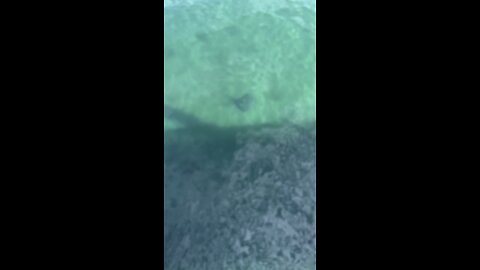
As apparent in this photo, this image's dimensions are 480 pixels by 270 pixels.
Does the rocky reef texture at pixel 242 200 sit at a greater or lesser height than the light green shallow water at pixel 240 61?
lesser

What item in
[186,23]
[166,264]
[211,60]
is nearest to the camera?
[166,264]

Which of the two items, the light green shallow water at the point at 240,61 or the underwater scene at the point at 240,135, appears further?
the light green shallow water at the point at 240,61

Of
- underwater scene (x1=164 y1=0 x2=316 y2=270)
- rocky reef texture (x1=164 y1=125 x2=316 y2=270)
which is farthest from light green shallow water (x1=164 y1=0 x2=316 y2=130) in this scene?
rocky reef texture (x1=164 y1=125 x2=316 y2=270)

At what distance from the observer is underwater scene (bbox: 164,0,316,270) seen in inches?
73.7

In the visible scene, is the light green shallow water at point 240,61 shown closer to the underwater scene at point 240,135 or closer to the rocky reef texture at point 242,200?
the underwater scene at point 240,135

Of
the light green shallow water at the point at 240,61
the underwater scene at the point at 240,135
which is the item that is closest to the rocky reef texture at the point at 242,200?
the underwater scene at the point at 240,135

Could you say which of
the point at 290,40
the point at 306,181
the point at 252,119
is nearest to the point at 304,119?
the point at 252,119

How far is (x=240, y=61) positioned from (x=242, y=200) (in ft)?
3.24

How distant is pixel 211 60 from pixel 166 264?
1.32m

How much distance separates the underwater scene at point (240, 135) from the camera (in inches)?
73.7

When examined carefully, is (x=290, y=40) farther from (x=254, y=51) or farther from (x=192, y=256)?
(x=192, y=256)

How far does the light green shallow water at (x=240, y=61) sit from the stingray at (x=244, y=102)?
17 mm

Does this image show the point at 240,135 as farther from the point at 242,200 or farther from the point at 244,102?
the point at 242,200

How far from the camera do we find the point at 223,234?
1.89m
